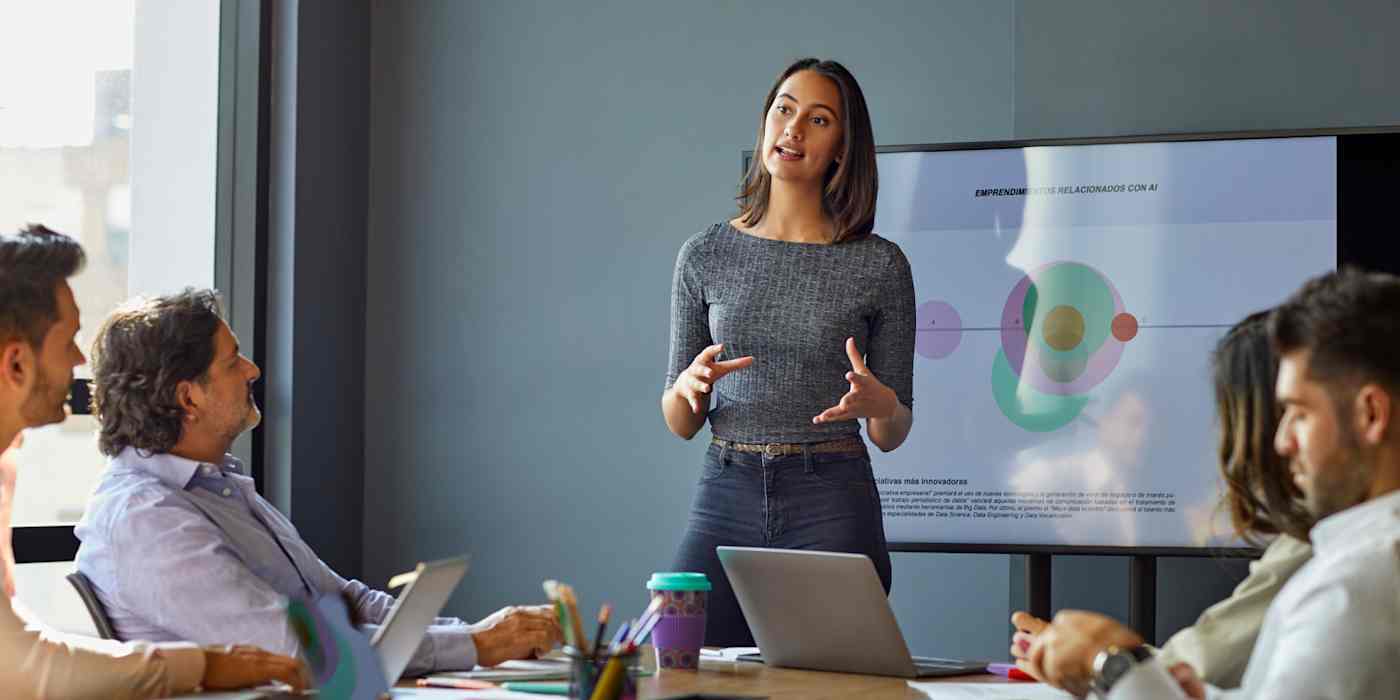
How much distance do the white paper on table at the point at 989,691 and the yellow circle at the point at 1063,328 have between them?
1824mm

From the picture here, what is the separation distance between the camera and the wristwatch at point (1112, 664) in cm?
139

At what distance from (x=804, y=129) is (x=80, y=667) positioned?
5.42 feet

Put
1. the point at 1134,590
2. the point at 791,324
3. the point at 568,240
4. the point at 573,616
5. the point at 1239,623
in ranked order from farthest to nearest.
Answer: the point at 568,240 → the point at 1134,590 → the point at 791,324 → the point at 1239,623 → the point at 573,616

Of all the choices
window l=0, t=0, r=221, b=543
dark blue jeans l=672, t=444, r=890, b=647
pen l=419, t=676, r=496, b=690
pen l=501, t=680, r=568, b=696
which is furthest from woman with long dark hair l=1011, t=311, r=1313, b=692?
window l=0, t=0, r=221, b=543

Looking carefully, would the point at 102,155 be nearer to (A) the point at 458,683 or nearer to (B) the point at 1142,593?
(A) the point at 458,683

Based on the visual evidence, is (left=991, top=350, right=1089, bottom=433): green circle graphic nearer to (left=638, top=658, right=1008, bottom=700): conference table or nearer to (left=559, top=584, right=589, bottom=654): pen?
(left=638, top=658, right=1008, bottom=700): conference table

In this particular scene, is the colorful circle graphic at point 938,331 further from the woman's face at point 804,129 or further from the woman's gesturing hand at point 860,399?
the woman's gesturing hand at point 860,399

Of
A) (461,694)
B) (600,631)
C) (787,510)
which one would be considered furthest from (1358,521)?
(787,510)

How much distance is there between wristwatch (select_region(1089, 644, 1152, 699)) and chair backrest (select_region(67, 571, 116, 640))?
1.35 metres

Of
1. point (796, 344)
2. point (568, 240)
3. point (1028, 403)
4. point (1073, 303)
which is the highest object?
point (568, 240)

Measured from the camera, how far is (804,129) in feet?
9.17

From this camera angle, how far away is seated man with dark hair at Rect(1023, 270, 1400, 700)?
118cm

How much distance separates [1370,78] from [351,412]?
287cm

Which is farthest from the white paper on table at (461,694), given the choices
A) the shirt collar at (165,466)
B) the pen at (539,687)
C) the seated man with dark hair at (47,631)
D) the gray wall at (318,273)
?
the gray wall at (318,273)
